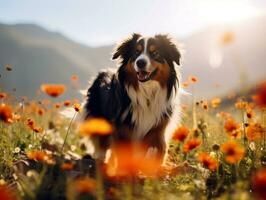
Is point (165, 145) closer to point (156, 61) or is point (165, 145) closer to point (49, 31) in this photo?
point (156, 61)

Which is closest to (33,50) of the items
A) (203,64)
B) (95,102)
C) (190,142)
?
(203,64)

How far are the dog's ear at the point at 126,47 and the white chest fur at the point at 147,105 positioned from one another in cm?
51

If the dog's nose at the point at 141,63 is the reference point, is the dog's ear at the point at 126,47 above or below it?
above

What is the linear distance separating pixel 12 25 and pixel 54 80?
24744 mm

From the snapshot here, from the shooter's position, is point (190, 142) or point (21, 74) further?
point (21, 74)

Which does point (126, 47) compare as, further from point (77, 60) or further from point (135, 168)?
point (77, 60)

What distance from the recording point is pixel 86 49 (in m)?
75.1

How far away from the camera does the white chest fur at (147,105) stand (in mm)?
6637

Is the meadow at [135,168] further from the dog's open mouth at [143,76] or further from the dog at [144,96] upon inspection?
the dog's open mouth at [143,76]

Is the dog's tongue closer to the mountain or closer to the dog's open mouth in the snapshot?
the dog's open mouth

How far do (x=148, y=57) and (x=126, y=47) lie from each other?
0.73 metres

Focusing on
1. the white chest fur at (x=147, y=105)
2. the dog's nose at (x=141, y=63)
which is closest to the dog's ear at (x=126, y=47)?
the white chest fur at (x=147, y=105)

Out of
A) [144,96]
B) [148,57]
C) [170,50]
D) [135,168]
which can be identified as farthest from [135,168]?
[170,50]

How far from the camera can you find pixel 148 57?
6297 mm
